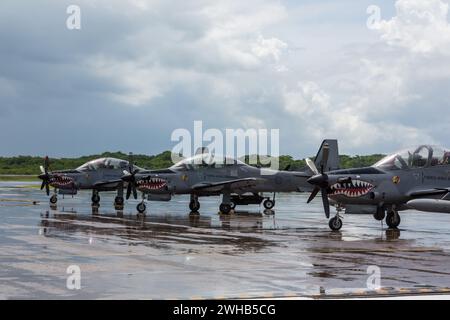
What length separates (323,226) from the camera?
28172 mm

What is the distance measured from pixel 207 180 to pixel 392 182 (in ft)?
43.8

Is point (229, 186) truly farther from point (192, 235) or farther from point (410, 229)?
point (192, 235)

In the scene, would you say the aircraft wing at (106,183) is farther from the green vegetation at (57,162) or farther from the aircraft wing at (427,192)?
the green vegetation at (57,162)

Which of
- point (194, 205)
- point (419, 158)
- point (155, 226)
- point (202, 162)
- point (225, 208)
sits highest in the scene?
point (202, 162)

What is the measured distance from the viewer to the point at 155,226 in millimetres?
26969

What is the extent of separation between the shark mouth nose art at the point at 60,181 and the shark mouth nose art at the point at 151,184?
8.34 metres

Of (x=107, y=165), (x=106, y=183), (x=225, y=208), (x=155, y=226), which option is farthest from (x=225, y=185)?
(x=155, y=226)

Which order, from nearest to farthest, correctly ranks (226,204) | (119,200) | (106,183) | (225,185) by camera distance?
(226,204)
(225,185)
(119,200)
(106,183)

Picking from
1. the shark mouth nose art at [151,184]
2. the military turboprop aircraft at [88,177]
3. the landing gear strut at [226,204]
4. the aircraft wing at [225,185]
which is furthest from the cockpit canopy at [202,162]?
the military turboprop aircraft at [88,177]

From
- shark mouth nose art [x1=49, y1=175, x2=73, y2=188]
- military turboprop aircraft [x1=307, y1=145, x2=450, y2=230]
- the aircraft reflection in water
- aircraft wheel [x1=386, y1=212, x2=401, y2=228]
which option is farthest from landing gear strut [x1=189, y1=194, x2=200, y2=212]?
aircraft wheel [x1=386, y1=212, x2=401, y2=228]

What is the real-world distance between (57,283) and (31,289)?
68 cm

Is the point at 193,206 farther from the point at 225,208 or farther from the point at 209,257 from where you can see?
the point at 209,257

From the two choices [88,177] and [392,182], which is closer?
[392,182]
